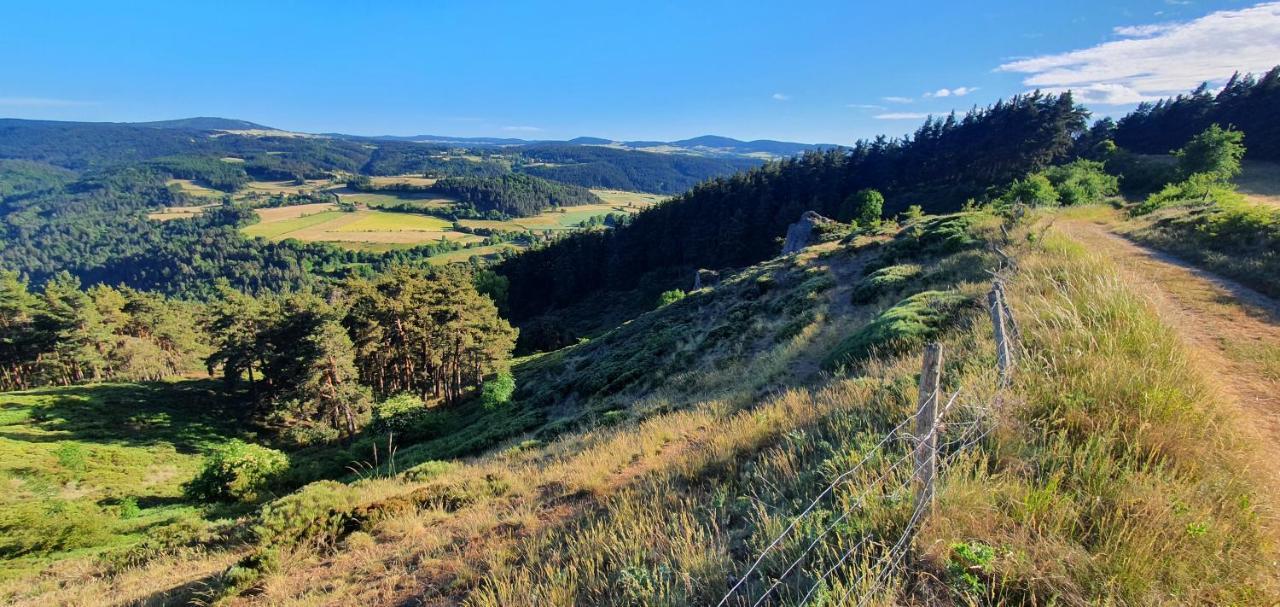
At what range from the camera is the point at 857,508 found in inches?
146

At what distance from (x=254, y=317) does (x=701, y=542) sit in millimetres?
44116

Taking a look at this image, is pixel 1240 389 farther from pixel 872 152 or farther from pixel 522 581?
pixel 872 152

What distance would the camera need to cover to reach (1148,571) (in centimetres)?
271

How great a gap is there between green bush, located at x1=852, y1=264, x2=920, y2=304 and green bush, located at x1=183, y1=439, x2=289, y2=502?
24.0m

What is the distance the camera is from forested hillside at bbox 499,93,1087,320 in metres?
63.6

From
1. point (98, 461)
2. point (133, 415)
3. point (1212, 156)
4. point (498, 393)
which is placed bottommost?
point (133, 415)

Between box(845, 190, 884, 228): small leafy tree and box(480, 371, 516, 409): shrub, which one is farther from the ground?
box(845, 190, 884, 228): small leafy tree

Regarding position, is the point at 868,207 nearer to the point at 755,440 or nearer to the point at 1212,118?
the point at 1212,118

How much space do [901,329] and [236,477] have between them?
77.5ft

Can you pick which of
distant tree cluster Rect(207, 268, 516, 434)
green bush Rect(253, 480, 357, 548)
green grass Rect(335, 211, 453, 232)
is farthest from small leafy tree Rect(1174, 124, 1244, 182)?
green grass Rect(335, 211, 453, 232)

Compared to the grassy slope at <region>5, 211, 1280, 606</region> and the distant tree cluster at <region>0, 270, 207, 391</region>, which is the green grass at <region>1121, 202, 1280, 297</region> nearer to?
the grassy slope at <region>5, 211, 1280, 606</region>

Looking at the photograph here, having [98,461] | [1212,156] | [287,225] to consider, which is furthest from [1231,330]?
[287,225]

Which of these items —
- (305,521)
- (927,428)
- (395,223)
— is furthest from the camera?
(395,223)

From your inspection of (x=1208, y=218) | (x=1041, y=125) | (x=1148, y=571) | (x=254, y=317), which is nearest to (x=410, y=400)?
(x=254, y=317)
